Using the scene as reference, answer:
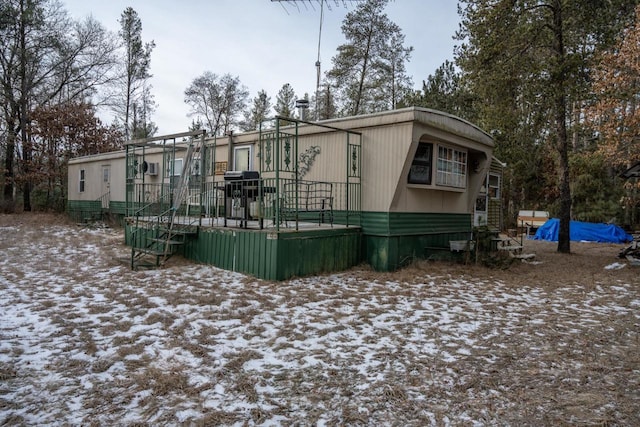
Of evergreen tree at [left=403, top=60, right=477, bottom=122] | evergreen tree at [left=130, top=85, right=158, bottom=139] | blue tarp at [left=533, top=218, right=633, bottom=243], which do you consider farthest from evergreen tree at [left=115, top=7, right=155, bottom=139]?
blue tarp at [left=533, top=218, right=633, bottom=243]

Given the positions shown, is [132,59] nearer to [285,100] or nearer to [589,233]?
[285,100]

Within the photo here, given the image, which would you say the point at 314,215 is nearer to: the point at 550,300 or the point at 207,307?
the point at 207,307

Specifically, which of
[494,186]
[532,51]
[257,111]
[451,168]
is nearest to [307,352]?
[451,168]

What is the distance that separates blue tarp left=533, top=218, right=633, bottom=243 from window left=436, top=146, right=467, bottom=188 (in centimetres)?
945

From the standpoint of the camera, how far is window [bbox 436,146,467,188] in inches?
311

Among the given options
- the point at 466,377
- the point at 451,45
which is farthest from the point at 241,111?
the point at 466,377

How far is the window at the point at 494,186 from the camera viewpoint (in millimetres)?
11344

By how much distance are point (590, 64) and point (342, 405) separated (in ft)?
35.4

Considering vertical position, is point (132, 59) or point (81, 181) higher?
point (132, 59)

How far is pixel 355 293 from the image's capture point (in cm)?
569

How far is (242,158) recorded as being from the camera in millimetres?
9656

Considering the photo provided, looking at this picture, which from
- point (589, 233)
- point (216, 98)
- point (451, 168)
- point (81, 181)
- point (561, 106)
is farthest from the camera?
point (216, 98)

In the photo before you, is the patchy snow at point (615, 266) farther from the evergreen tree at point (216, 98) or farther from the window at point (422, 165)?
the evergreen tree at point (216, 98)

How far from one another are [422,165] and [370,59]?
46.4 feet
